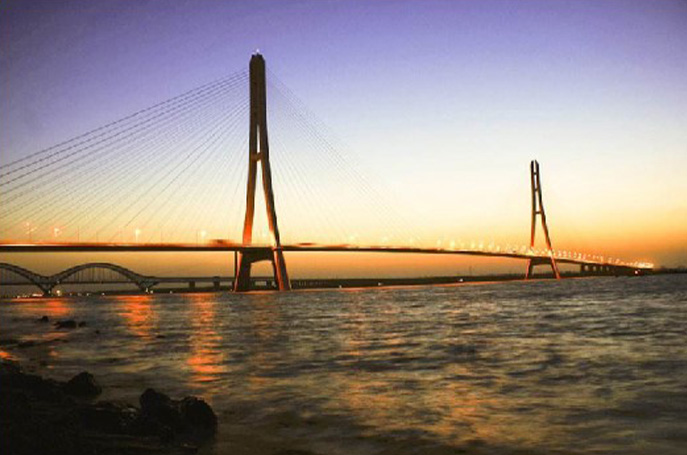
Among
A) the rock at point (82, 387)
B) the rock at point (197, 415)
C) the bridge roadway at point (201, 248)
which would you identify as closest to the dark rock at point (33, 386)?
the rock at point (82, 387)

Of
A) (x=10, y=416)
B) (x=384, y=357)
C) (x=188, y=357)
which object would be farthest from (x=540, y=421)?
(x=188, y=357)

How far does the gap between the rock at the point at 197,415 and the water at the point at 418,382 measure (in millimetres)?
268

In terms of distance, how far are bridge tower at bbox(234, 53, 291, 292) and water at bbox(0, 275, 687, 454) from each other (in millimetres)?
26699

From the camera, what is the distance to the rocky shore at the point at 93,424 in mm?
5328

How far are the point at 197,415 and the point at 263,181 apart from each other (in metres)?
43.7

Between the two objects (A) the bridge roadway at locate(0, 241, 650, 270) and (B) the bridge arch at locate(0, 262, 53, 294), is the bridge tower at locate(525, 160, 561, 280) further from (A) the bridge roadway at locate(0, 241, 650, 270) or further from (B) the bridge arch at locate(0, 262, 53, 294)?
(B) the bridge arch at locate(0, 262, 53, 294)

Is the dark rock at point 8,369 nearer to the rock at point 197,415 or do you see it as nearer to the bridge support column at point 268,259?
the rock at point 197,415

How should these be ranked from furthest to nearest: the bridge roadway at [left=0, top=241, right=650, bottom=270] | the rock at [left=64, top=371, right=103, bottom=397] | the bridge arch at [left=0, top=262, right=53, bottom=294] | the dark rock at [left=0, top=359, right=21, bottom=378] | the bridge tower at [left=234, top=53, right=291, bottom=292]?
the bridge arch at [left=0, top=262, right=53, bottom=294]
the bridge tower at [left=234, top=53, right=291, bottom=292]
the bridge roadway at [left=0, top=241, right=650, bottom=270]
the rock at [left=64, top=371, right=103, bottom=397]
the dark rock at [left=0, top=359, right=21, bottom=378]

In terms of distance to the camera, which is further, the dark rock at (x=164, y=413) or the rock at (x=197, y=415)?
the rock at (x=197, y=415)

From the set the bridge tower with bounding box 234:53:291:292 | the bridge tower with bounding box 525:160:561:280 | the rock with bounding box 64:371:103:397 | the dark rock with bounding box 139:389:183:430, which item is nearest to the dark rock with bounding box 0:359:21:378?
the rock with bounding box 64:371:103:397

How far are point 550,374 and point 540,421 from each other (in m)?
4.68

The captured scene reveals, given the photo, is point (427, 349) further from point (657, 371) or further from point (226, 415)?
point (226, 415)

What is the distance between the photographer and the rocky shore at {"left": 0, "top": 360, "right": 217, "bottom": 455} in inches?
210

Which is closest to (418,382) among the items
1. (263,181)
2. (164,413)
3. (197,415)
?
(197,415)
